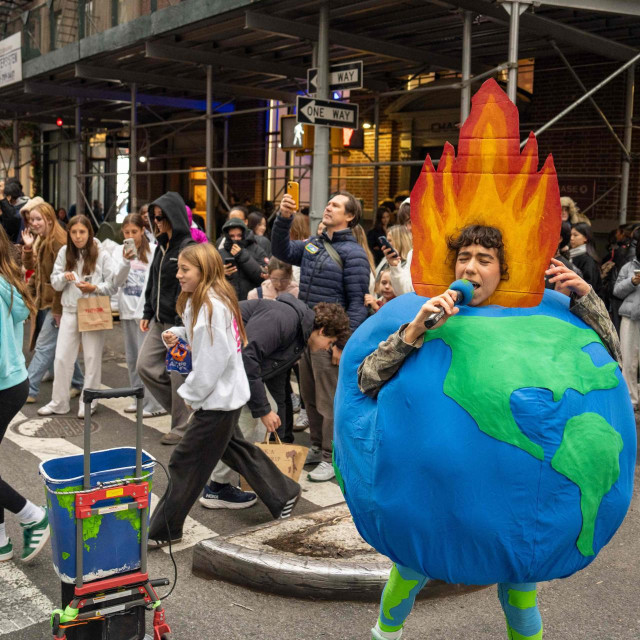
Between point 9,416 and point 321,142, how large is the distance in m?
5.90

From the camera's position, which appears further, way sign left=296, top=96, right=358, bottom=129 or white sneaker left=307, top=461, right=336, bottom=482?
way sign left=296, top=96, right=358, bottom=129

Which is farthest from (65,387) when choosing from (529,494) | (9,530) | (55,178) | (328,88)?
(55,178)

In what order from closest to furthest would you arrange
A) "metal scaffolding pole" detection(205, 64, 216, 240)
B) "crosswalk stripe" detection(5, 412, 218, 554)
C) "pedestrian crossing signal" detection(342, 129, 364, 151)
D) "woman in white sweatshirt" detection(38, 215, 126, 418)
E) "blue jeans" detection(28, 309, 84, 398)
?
"crosswalk stripe" detection(5, 412, 218, 554) → "woman in white sweatshirt" detection(38, 215, 126, 418) → "blue jeans" detection(28, 309, 84, 398) → "metal scaffolding pole" detection(205, 64, 216, 240) → "pedestrian crossing signal" detection(342, 129, 364, 151)

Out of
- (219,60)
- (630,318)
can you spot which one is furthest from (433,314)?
(219,60)

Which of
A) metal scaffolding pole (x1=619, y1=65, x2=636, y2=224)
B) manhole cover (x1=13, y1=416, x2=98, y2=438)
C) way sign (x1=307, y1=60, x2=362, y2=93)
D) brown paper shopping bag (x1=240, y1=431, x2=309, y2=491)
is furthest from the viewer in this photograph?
metal scaffolding pole (x1=619, y1=65, x2=636, y2=224)

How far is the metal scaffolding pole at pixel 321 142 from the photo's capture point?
8.99 metres

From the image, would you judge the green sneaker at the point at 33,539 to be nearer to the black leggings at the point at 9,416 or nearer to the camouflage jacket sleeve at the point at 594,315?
the black leggings at the point at 9,416

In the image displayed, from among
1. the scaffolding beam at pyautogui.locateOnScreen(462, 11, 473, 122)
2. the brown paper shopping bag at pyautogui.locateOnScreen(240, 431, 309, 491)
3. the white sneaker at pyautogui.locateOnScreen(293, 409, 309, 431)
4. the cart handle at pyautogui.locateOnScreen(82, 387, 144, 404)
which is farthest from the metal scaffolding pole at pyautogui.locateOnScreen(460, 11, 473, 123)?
the cart handle at pyautogui.locateOnScreen(82, 387, 144, 404)

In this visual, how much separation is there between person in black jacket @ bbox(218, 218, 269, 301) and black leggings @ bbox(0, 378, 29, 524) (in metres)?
3.17

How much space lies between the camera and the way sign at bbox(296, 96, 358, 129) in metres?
8.19

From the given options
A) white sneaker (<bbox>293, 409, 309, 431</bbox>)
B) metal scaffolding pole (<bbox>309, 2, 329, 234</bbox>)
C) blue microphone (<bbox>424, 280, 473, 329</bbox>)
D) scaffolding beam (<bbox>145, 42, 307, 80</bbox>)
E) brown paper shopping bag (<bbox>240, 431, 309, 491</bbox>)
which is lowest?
white sneaker (<bbox>293, 409, 309, 431</bbox>)

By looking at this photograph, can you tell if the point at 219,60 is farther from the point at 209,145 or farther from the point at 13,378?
the point at 13,378

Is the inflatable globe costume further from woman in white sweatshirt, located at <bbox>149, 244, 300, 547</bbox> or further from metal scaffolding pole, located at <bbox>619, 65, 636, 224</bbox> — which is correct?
metal scaffolding pole, located at <bbox>619, 65, 636, 224</bbox>

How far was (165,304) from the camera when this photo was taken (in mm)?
6316
